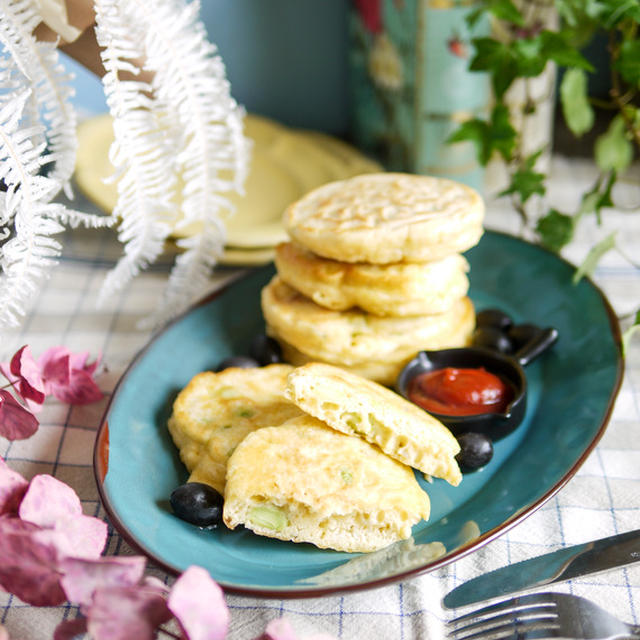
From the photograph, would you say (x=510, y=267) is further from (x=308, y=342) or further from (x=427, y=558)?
(x=427, y=558)

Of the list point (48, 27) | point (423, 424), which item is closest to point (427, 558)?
point (423, 424)

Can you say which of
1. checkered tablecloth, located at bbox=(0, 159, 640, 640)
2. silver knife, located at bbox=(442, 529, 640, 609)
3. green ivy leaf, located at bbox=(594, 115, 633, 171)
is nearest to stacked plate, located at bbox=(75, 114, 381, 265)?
checkered tablecloth, located at bbox=(0, 159, 640, 640)

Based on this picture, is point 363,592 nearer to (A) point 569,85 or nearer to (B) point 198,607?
(B) point 198,607

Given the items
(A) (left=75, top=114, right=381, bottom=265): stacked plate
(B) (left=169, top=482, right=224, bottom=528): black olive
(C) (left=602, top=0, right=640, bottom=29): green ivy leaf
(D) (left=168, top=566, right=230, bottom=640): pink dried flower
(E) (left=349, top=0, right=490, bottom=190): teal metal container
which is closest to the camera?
(D) (left=168, top=566, right=230, bottom=640): pink dried flower

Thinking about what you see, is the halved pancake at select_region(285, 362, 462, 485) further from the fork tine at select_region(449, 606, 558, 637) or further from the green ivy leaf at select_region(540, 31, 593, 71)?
the green ivy leaf at select_region(540, 31, 593, 71)

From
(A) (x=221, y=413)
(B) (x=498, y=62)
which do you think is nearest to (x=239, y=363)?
(A) (x=221, y=413)

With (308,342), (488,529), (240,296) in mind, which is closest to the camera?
(488,529)

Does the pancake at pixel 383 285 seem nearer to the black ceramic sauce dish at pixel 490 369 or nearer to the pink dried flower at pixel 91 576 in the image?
the black ceramic sauce dish at pixel 490 369
